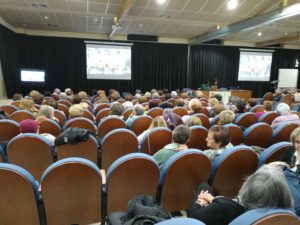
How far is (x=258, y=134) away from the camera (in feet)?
10.6

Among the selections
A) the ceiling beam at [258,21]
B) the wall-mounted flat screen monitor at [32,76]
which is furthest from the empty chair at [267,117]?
the wall-mounted flat screen monitor at [32,76]

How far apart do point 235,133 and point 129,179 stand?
198 cm

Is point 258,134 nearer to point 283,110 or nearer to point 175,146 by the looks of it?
point 283,110

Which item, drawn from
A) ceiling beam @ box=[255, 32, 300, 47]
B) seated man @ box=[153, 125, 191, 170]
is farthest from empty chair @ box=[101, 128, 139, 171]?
ceiling beam @ box=[255, 32, 300, 47]

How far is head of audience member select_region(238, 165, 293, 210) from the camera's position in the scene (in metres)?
1.02

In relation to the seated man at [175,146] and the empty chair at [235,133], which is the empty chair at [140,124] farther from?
the seated man at [175,146]

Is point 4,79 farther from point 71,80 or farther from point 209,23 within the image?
point 209,23


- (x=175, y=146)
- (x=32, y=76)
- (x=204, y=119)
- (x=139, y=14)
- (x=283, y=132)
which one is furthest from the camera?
(x=32, y=76)

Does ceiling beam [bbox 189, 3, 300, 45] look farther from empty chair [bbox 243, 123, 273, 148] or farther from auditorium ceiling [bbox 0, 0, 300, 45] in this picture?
empty chair [bbox 243, 123, 273, 148]

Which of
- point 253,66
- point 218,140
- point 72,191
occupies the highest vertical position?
point 253,66

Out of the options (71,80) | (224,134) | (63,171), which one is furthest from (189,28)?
(63,171)

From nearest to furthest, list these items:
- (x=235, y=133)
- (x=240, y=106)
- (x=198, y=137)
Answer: (x=198, y=137) < (x=235, y=133) < (x=240, y=106)

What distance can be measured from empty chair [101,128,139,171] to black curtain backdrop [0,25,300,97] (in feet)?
27.8

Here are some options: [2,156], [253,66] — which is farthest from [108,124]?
[253,66]
